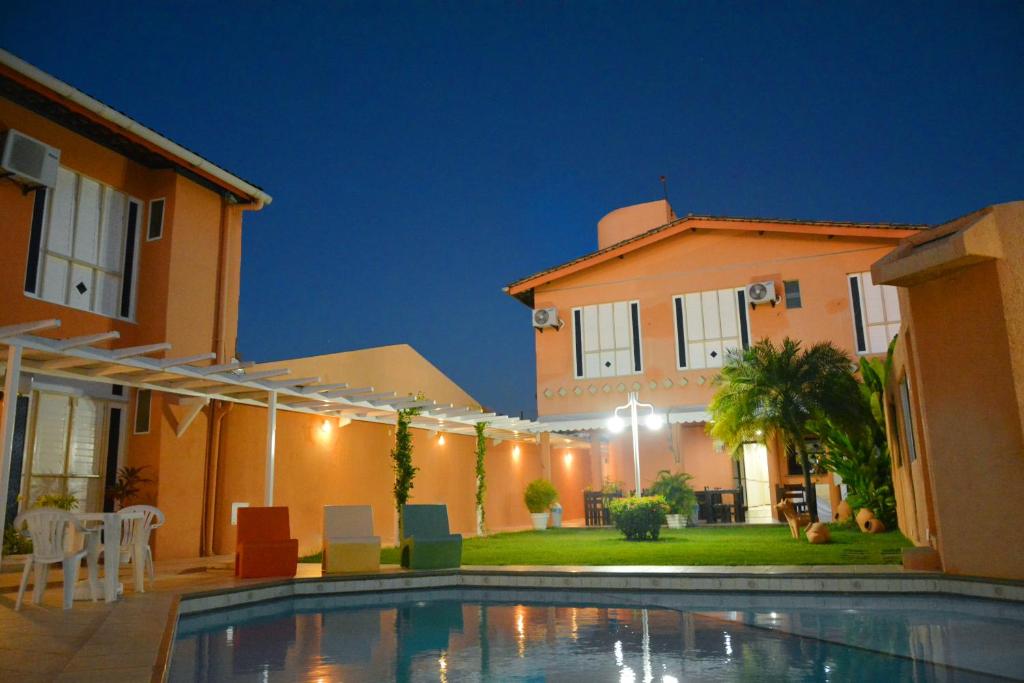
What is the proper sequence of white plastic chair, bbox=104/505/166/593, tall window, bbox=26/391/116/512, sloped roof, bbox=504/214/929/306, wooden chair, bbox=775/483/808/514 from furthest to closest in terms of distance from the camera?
sloped roof, bbox=504/214/929/306 → wooden chair, bbox=775/483/808/514 → tall window, bbox=26/391/116/512 → white plastic chair, bbox=104/505/166/593

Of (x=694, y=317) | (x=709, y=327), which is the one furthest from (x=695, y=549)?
(x=694, y=317)

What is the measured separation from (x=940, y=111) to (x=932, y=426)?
37443 millimetres

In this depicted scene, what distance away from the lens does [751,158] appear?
48812 millimetres

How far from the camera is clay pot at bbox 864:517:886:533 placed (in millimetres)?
13961

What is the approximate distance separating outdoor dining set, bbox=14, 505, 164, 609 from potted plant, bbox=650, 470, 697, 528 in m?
12.3

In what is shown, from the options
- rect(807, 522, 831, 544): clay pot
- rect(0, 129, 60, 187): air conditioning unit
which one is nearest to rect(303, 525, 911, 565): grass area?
rect(807, 522, 831, 544): clay pot

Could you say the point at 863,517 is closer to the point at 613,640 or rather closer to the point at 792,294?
the point at 792,294

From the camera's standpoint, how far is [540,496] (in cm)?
2019

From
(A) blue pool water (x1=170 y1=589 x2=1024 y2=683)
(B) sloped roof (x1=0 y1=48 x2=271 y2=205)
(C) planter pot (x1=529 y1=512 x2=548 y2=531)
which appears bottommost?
(A) blue pool water (x1=170 y1=589 x2=1024 y2=683)

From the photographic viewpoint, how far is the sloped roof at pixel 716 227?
731 inches

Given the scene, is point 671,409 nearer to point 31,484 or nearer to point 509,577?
point 509,577

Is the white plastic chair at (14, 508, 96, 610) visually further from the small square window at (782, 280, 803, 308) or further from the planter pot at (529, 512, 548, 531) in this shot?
the small square window at (782, 280, 803, 308)

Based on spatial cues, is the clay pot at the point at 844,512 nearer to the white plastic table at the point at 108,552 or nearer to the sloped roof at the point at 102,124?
the white plastic table at the point at 108,552

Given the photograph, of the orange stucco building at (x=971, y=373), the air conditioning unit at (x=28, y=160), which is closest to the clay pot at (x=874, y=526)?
the orange stucco building at (x=971, y=373)
